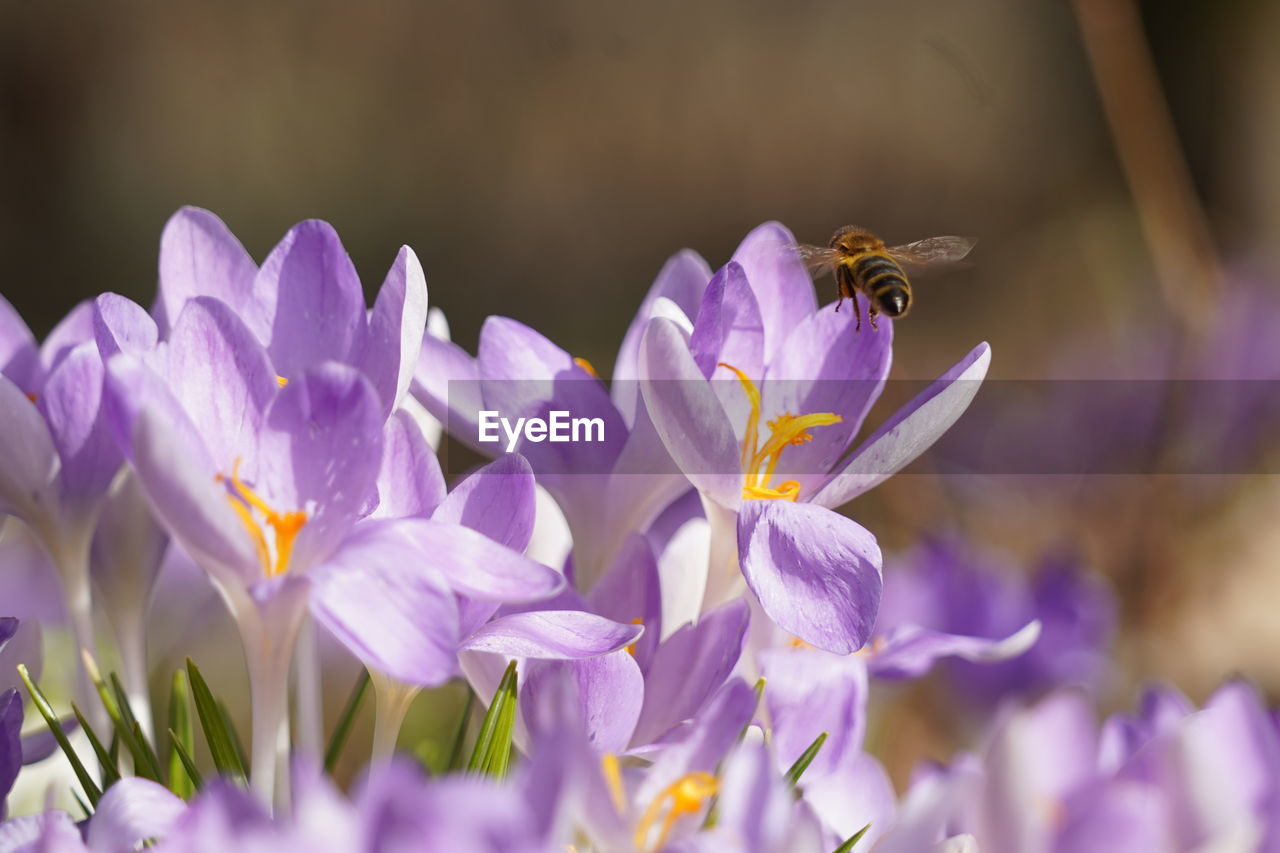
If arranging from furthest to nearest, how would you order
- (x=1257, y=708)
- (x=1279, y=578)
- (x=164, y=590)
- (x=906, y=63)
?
(x=906, y=63), (x=1279, y=578), (x=164, y=590), (x=1257, y=708)

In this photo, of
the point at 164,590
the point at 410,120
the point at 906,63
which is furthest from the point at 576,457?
the point at 906,63

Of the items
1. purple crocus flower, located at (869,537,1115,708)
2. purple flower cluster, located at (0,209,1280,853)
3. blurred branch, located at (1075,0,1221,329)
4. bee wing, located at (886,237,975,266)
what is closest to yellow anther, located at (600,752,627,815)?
purple flower cluster, located at (0,209,1280,853)

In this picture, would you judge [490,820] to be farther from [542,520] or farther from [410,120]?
[410,120]

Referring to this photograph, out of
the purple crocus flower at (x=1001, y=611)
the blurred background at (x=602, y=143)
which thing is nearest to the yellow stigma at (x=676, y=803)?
the purple crocus flower at (x=1001, y=611)

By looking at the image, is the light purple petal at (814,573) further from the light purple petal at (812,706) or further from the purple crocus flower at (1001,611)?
the purple crocus flower at (1001,611)

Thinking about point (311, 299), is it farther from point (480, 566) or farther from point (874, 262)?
point (874, 262)

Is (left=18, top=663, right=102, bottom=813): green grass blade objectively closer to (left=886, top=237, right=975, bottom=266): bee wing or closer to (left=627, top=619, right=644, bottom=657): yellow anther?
(left=627, top=619, right=644, bottom=657): yellow anther
